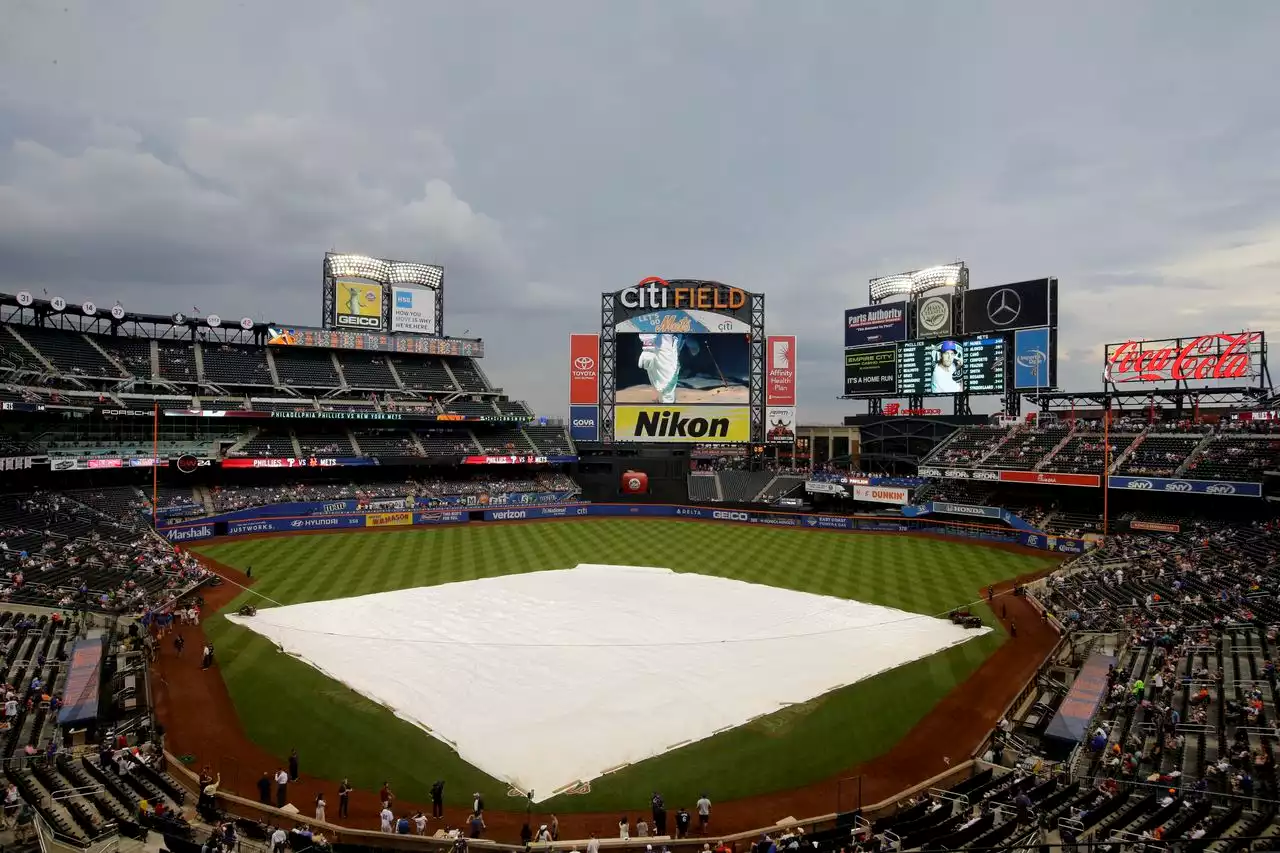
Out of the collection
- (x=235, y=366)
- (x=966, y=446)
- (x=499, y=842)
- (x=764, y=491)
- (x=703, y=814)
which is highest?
(x=235, y=366)

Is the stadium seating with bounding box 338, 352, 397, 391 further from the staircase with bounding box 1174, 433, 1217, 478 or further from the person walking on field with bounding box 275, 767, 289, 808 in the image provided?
the staircase with bounding box 1174, 433, 1217, 478

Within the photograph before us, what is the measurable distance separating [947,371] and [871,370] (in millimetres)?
6375

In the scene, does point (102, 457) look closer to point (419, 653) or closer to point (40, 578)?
point (40, 578)

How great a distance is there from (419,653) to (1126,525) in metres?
40.1

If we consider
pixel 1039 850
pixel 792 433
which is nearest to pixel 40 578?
pixel 1039 850

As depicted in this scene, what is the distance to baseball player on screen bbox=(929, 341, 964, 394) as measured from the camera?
182 feet

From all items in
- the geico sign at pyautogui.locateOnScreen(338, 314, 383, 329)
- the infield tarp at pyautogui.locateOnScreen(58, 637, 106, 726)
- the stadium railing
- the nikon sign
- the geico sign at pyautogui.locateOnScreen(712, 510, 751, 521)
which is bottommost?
the stadium railing

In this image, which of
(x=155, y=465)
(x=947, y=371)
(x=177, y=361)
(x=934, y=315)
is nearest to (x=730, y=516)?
(x=947, y=371)

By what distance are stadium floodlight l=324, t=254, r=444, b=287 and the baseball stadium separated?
0.35 metres

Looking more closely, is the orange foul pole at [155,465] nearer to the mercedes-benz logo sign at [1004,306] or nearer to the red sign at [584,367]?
the red sign at [584,367]

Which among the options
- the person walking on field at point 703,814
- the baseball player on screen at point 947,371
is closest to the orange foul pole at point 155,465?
the person walking on field at point 703,814

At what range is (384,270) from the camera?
66.1 meters

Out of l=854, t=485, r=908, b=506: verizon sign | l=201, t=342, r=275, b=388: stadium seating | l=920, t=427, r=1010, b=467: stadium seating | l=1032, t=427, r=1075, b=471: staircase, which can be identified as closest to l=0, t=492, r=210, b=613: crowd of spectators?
l=201, t=342, r=275, b=388: stadium seating

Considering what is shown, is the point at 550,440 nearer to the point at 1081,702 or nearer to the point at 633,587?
the point at 633,587
